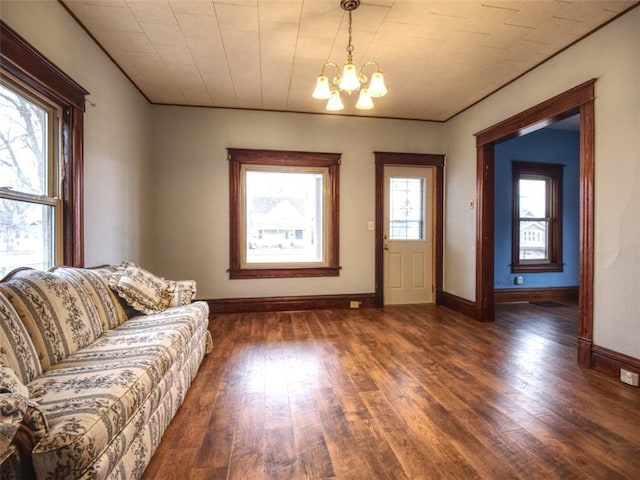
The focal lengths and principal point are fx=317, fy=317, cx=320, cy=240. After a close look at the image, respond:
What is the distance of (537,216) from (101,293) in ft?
19.5

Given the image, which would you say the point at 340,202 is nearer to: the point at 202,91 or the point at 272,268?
the point at 272,268

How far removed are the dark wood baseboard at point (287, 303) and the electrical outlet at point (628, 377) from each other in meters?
2.71

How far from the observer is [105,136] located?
2.88 metres

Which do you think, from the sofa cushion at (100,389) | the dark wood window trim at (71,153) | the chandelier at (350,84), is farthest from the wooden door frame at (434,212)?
the dark wood window trim at (71,153)

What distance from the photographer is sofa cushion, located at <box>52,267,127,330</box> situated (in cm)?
207

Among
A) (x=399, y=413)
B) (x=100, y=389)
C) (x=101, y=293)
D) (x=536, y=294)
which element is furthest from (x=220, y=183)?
(x=536, y=294)

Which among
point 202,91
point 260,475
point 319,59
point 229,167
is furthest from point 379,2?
point 260,475

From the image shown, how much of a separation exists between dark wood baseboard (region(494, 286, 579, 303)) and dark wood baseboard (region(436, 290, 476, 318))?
92cm

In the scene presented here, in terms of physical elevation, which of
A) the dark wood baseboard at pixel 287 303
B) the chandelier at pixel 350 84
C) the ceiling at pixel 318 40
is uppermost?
the ceiling at pixel 318 40

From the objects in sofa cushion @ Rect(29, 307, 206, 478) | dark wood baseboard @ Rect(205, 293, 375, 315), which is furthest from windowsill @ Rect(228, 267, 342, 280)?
sofa cushion @ Rect(29, 307, 206, 478)

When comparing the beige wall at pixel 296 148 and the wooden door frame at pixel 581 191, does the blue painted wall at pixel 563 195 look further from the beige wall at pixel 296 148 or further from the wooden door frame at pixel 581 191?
the wooden door frame at pixel 581 191

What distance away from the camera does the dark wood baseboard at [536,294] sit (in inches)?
195

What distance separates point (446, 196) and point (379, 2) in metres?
3.07

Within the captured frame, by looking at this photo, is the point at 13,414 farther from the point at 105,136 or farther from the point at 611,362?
the point at 611,362
